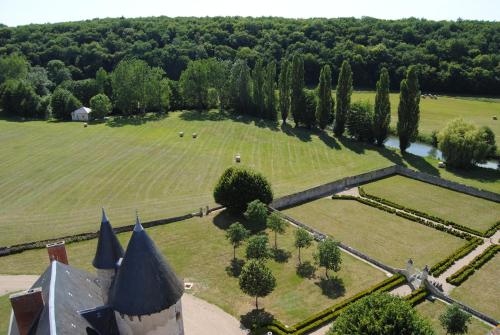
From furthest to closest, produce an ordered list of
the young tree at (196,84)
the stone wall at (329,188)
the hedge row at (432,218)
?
the young tree at (196,84)
the stone wall at (329,188)
the hedge row at (432,218)

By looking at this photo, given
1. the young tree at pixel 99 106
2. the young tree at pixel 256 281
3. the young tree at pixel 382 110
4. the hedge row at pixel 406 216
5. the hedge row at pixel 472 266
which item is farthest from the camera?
the young tree at pixel 99 106

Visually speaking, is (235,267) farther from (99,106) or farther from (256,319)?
(99,106)

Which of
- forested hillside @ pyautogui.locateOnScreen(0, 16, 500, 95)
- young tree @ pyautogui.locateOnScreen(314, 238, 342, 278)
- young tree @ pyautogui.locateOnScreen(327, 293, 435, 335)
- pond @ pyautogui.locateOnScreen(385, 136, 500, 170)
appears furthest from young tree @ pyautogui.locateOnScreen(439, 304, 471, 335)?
forested hillside @ pyautogui.locateOnScreen(0, 16, 500, 95)

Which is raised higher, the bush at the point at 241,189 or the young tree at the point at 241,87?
the young tree at the point at 241,87

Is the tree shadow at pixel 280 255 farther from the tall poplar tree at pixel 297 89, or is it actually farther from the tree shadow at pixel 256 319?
the tall poplar tree at pixel 297 89

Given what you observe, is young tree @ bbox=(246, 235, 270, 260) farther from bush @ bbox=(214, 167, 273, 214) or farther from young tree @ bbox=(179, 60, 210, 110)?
young tree @ bbox=(179, 60, 210, 110)

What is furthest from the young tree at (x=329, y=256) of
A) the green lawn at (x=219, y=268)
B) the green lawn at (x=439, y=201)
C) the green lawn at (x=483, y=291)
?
the green lawn at (x=439, y=201)
